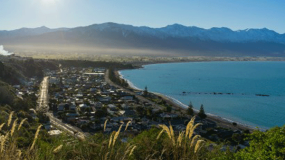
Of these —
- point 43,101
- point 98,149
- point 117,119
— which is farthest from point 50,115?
point 98,149

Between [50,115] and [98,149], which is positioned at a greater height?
[98,149]

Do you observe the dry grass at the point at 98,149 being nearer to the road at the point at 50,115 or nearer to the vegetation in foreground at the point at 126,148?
the vegetation in foreground at the point at 126,148

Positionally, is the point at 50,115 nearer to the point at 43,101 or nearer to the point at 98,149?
the point at 43,101

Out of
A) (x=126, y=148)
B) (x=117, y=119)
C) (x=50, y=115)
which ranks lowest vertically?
(x=50, y=115)

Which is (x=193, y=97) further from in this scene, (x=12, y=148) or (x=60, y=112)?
(x=12, y=148)

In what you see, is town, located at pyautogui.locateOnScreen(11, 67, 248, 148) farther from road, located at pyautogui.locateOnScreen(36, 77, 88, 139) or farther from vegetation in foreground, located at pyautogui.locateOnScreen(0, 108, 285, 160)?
vegetation in foreground, located at pyautogui.locateOnScreen(0, 108, 285, 160)

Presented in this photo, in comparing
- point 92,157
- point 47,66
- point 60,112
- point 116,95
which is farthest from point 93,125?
point 47,66

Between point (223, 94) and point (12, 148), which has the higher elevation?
point (12, 148)

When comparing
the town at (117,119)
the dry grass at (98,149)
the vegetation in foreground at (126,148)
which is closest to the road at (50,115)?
the town at (117,119)

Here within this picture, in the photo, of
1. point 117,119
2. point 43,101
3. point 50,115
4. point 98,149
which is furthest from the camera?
point 43,101

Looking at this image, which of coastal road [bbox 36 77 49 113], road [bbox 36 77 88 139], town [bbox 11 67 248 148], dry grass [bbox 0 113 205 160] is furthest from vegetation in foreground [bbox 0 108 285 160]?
coastal road [bbox 36 77 49 113]

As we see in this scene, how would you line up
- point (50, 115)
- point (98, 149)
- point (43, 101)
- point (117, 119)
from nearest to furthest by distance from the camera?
point (98, 149) < point (117, 119) < point (50, 115) < point (43, 101)
